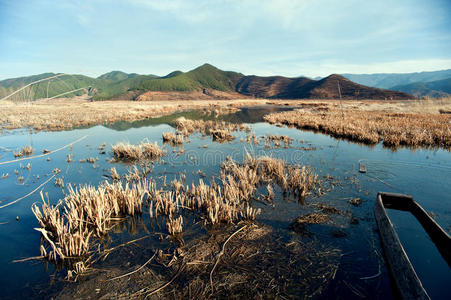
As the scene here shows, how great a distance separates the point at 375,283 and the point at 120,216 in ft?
23.0

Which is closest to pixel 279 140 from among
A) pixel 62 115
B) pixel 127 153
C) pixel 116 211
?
pixel 127 153

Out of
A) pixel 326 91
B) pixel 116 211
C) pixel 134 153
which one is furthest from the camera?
pixel 326 91

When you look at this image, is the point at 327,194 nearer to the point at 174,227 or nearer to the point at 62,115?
the point at 174,227

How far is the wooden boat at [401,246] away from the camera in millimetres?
3492

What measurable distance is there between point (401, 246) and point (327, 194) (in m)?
3.94

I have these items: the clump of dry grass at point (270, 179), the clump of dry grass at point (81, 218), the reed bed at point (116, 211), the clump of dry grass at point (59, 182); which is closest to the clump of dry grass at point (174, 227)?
the reed bed at point (116, 211)

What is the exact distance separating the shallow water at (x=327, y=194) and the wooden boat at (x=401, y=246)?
289mm

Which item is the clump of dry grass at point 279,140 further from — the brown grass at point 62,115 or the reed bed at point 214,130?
the brown grass at point 62,115

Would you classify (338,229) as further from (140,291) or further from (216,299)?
(140,291)

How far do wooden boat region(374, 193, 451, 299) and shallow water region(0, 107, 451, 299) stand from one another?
0.29 meters

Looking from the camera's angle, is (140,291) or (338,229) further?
(338,229)

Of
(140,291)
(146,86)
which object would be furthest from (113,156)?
(146,86)

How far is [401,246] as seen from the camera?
13.5 feet

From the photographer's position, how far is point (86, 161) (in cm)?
1259
